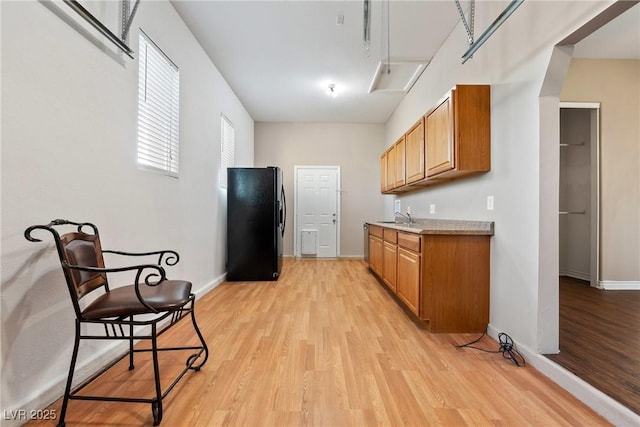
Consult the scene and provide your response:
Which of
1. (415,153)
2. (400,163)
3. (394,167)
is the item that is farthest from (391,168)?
(415,153)

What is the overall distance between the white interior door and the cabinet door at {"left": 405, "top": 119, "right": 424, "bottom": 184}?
283cm

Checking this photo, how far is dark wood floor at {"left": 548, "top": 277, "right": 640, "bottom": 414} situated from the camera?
1577 millimetres

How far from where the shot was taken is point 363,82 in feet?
14.9

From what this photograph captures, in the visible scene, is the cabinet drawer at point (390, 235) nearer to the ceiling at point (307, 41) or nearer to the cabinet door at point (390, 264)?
the cabinet door at point (390, 264)

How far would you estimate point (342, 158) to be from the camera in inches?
262

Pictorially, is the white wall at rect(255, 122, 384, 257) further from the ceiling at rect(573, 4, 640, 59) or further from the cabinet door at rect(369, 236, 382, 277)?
the ceiling at rect(573, 4, 640, 59)

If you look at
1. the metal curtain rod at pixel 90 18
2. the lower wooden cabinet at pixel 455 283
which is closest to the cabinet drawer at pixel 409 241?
the lower wooden cabinet at pixel 455 283

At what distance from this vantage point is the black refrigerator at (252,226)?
4.48 metres

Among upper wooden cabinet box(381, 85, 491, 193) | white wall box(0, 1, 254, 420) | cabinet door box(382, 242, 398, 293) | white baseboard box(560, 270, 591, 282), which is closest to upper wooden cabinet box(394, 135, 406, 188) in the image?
cabinet door box(382, 242, 398, 293)

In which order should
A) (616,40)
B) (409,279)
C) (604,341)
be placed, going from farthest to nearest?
(616,40), (409,279), (604,341)

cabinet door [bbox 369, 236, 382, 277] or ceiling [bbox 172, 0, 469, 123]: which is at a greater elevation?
ceiling [bbox 172, 0, 469, 123]

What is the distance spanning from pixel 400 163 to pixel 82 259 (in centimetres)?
375

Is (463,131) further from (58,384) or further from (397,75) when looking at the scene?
(58,384)

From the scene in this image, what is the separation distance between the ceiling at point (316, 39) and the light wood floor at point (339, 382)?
244 cm
